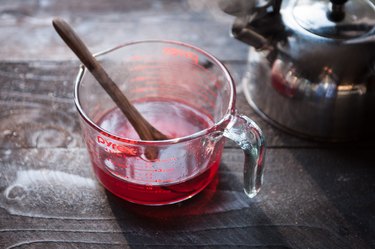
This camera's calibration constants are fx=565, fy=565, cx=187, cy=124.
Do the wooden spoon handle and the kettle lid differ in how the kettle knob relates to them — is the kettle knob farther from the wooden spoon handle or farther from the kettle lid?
the wooden spoon handle

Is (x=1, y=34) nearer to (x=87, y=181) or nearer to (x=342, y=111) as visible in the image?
(x=87, y=181)

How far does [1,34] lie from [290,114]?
1.72 ft

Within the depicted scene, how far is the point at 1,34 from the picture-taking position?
989mm

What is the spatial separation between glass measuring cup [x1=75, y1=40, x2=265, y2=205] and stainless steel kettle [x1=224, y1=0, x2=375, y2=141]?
8cm

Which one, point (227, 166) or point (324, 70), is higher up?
point (324, 70)

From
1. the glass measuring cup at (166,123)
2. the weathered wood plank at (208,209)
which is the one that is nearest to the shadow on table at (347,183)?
the weathered wood plank at (208,209)

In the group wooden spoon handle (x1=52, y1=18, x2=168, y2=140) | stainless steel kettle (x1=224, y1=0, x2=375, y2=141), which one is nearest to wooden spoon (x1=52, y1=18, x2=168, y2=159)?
wooden spoon handle (x1=52, y1=18, x2=168, y2=140)

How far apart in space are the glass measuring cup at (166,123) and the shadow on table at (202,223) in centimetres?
1

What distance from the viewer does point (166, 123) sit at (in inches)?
31.9

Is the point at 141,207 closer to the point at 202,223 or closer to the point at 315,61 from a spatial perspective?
the point at 202,223

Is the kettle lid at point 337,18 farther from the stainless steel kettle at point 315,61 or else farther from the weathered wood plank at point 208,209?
the weathered wood plank at point 208,209

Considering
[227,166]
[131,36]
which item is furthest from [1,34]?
[227,166]

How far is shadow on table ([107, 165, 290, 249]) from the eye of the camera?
69 centimetres

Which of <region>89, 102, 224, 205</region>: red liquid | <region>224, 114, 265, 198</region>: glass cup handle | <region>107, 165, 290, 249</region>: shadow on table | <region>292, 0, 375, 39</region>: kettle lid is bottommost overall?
<region>107, 165, 290, 249</region>: shadow on table
